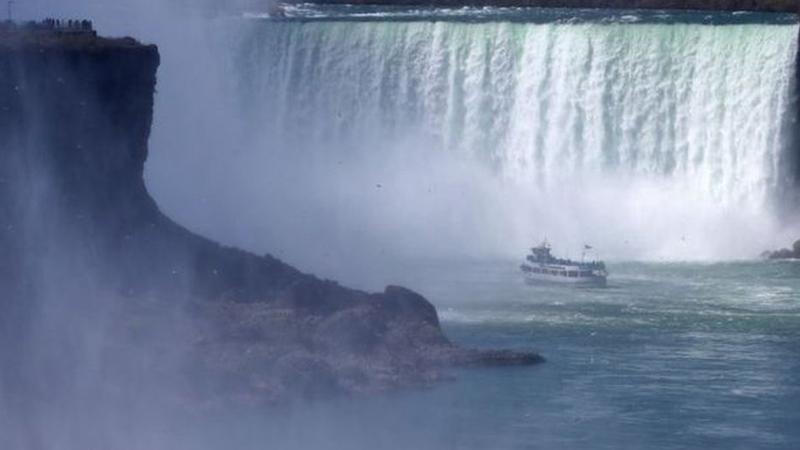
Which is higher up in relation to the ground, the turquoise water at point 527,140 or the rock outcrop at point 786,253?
the turquoise water at point 527,140

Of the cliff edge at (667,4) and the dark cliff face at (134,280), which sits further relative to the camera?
the cliff edge at (667,4)

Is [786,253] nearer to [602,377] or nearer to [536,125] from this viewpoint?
[536,125]

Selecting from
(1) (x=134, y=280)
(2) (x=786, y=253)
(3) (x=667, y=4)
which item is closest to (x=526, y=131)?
(2) (x=786, y=253)

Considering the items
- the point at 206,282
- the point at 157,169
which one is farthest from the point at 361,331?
the point at 157,169

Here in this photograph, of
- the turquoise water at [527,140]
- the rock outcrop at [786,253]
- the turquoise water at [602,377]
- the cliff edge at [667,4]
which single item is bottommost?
the turquoise water at [602,377]

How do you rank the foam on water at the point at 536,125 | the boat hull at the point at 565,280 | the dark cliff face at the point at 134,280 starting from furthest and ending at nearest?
1. the foam on water at the point at 536,125
2. the boat hull at the point at 565,280
3. the dark cliff face at the point at 134,280

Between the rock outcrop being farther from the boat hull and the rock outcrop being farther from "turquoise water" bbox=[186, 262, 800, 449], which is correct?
the boat hull

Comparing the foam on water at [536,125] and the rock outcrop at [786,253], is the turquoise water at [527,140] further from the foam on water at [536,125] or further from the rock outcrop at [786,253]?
the rock outcrop at [786,253]

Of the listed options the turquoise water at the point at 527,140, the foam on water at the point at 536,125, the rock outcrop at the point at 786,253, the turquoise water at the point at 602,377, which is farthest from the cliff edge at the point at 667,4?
the turquoise water at the point at 602,377

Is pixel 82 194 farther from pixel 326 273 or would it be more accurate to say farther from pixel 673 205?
pixel 673 205
